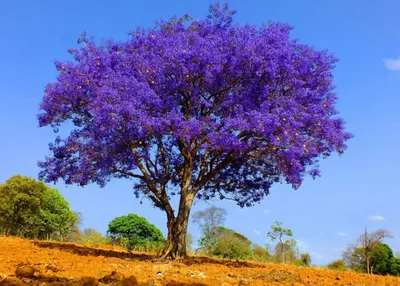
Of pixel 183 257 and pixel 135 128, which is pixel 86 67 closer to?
pixel 135 128

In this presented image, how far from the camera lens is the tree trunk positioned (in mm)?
19281

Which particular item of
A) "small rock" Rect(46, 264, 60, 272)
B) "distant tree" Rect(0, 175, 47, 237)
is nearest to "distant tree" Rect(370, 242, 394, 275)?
"distant tree" Rect(0, 175, 47, 237)

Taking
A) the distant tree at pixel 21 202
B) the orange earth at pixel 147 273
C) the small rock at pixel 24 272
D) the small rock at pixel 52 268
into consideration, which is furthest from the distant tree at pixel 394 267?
the small rock at pixel 24 272

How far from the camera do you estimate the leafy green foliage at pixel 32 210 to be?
33.1m

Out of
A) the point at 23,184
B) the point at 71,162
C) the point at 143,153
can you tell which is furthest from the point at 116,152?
the point at 23,184

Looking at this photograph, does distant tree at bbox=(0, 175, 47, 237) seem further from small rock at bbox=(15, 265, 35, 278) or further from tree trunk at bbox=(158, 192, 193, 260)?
small rock at bbox=(15, 265, 35, 278)

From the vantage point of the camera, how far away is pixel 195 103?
18.6m

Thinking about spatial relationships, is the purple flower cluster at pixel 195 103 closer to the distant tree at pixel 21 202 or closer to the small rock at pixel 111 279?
the small rock at pixel 111 279

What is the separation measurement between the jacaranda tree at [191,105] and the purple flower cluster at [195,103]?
43mm

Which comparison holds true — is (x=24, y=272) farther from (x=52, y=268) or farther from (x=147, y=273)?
(x=147, y=273)

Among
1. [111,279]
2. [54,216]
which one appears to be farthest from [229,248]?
[111,279]

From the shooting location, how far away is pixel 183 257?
19328 millimetres

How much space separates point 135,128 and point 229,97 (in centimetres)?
424

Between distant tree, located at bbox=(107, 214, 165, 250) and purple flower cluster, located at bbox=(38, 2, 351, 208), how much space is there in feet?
57.3
